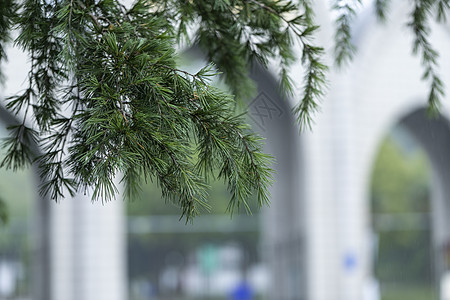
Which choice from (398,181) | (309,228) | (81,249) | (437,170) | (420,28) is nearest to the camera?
(420,28)

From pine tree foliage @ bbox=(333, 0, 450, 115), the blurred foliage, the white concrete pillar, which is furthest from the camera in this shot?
the blurred foliage

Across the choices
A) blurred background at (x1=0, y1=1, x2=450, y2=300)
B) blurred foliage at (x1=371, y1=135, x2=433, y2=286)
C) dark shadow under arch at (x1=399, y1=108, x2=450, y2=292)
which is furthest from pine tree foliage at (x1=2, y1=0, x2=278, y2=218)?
blurred foliage at (x1=371, y1=135, x2=433, y2=286)

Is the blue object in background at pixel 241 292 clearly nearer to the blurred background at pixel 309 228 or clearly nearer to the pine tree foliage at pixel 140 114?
the blurred background at pixel 309 228

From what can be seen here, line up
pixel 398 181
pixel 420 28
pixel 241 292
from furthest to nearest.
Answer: pixel 398 181
pixel 241 292
pixel 420 28

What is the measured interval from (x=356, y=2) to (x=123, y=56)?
1.68 meters

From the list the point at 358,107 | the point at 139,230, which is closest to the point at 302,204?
the point at 358,107

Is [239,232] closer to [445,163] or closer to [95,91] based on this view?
[445,163]

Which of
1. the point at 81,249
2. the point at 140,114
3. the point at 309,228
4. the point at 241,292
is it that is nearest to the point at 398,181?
the point at 241,292

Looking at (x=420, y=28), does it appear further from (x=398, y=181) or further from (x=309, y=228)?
(x=398, y=181)

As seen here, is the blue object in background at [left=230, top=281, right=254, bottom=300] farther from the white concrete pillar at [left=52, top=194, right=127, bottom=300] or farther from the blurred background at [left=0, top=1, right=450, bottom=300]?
the white concrete pillar at [left=52, top=194, right=127, bottom=300]

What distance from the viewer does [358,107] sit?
18.6m

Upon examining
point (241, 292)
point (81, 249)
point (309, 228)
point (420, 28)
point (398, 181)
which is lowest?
point (241, 292)

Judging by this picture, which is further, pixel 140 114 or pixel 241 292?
pixel 241 292

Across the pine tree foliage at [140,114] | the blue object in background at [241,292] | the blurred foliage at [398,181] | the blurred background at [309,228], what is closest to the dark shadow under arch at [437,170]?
the blurred background at [309,228]
